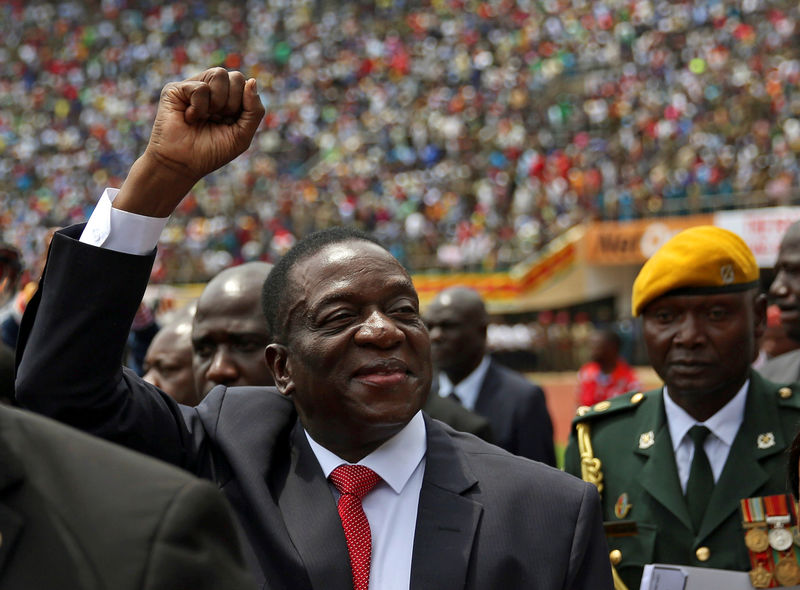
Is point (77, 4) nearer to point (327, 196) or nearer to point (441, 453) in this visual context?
point (327, 196)

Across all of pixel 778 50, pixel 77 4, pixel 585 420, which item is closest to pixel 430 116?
pixel 778 50

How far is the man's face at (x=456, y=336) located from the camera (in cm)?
683

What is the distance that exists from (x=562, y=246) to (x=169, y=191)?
72.0ft

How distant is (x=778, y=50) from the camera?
81.3 feet

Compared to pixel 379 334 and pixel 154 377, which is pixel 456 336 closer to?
pixel 154 377

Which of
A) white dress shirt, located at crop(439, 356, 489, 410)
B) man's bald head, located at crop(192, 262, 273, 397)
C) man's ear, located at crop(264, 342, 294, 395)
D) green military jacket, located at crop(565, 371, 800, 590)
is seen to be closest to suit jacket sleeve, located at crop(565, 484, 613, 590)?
man's ear, located at crop(264, 342, 294, 395)

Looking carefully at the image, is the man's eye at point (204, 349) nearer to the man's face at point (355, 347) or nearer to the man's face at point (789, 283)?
the man's face at point (355, 347)

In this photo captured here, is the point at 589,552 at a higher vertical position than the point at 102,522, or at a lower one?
lower

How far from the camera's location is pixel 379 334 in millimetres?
2354

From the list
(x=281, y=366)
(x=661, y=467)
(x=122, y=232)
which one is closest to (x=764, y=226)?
(x=661, y=467)

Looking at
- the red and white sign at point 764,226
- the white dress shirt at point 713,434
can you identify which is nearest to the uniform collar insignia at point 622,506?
the white dress shirt at point 713,434

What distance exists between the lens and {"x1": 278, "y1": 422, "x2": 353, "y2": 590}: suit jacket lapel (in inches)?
87.0

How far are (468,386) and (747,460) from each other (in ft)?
11.3

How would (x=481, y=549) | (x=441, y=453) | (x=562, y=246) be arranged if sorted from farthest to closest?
(x=562, y=246)
(x=441, y=453)
(x=481, y=549)
